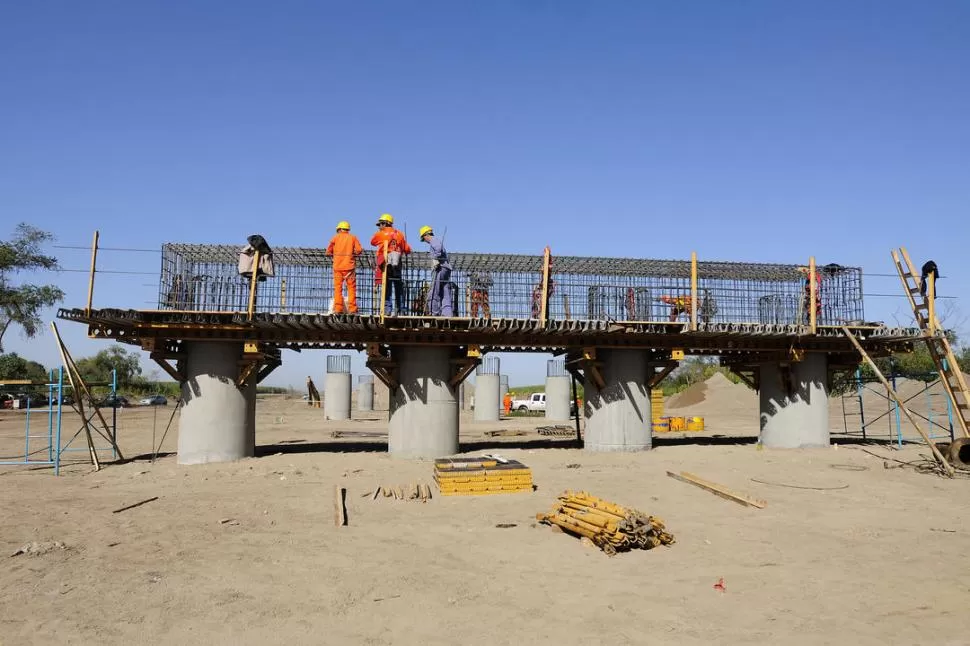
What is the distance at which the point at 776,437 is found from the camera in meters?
19.3

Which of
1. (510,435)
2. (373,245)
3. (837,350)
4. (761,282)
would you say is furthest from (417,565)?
(510,435)

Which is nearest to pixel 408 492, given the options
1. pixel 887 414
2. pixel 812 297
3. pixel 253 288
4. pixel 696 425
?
pixel 253 288

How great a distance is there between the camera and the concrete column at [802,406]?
1903 centimetres

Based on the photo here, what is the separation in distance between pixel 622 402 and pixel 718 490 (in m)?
5.88

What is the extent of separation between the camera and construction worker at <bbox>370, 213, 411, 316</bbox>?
51.1ft

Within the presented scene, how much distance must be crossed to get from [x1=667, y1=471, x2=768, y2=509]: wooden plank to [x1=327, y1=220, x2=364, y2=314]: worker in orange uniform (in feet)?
27.9

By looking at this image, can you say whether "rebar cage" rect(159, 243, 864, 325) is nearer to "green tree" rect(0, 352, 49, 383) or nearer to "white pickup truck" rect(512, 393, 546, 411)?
"white pickup truck" rect(512, 393, 546, 411)

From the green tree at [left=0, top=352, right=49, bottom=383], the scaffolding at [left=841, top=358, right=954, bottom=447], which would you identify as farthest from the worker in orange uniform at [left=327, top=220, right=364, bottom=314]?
the green tree at [left=0, top=352, right=49, bottom=383]

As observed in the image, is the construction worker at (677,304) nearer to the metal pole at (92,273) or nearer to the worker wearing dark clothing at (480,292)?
the worker wearing dark clothing at (480,292)

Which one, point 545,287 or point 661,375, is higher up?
point 545,287

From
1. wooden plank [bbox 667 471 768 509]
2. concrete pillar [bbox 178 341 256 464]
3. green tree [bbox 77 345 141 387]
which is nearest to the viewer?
wooden plank [bbox 667 471 768 509]

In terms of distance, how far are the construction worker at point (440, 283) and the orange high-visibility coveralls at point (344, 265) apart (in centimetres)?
173

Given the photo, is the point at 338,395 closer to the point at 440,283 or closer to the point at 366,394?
the point at 366,394

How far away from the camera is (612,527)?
28.0 feet
